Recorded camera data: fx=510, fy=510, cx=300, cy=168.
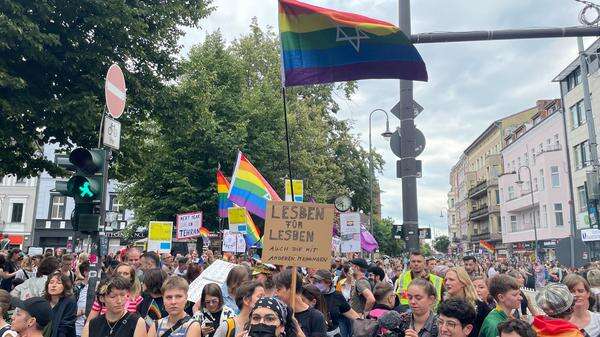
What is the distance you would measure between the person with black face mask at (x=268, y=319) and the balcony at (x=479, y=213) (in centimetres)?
7343

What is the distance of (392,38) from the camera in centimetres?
684

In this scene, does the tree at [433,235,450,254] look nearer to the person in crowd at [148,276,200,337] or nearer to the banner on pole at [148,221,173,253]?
the banner on pole at [148,221,173,253]

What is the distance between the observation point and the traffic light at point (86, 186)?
6.56 metres

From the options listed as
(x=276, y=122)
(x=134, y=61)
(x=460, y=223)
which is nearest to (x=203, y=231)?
(x=276, y=122)

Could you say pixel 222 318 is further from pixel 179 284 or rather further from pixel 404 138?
pixel 404 138

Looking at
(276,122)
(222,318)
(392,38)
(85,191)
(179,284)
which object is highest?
(276,122)

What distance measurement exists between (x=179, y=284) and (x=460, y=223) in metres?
102

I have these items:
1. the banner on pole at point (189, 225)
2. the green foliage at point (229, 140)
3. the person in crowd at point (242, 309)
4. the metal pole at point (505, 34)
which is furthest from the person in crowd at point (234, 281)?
the green foliage at point (229, 140)

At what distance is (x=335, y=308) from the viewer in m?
6.26

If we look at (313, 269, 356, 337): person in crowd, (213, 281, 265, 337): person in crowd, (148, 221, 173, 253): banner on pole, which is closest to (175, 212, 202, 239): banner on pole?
(148, 221, 173, 253): banner on pole

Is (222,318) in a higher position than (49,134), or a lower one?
lower

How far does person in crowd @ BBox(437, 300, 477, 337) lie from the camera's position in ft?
12.7

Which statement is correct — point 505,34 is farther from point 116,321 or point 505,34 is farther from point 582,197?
point 582,197

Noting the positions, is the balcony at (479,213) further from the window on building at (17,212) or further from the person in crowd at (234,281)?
the person in crowd at (234,281)
